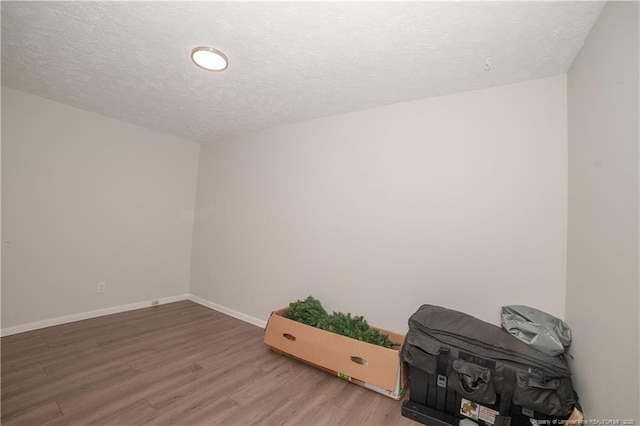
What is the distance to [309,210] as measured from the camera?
2789mm

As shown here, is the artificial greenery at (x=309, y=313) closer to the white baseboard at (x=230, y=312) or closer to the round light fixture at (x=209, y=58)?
the white baseboard at (x=230, y=312)

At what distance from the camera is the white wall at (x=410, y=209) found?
5.69 feet

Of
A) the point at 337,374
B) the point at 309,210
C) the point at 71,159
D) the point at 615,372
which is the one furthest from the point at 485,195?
the point at 71,159

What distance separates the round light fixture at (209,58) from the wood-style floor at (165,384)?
2367 millimetres

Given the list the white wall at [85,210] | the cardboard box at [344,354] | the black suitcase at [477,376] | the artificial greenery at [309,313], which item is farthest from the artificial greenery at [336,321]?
the white wall at [85,210]

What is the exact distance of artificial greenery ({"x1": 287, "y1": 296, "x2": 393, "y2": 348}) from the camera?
6.75 feet

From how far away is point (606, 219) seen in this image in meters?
1.19

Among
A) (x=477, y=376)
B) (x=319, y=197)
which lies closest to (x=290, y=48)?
(x=319, y=197)

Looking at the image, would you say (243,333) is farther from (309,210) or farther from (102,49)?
(102,49)

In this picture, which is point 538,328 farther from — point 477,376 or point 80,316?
point 80,316

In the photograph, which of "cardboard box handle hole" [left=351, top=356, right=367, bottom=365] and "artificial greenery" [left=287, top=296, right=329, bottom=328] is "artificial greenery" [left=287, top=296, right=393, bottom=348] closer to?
"artificial greenery" [left=287, top=296, right=329, bottom=328]

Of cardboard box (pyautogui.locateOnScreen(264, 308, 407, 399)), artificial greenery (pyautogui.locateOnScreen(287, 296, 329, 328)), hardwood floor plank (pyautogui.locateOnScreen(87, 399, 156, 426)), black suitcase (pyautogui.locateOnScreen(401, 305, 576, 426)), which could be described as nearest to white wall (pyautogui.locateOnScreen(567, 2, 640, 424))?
black suitcase (pyautogui.locateOnScreen(401, 305, 576, 426))

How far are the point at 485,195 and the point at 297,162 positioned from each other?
188 centimetres

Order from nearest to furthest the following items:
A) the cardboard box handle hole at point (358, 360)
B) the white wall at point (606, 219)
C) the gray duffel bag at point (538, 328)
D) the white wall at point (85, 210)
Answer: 1. the white wall at point (606, 219)
2. the gray duffel bag at point (538, 328)
3. the cardboard box handle hole at point (358, 360)
4. the white wall at point (85, 210)
